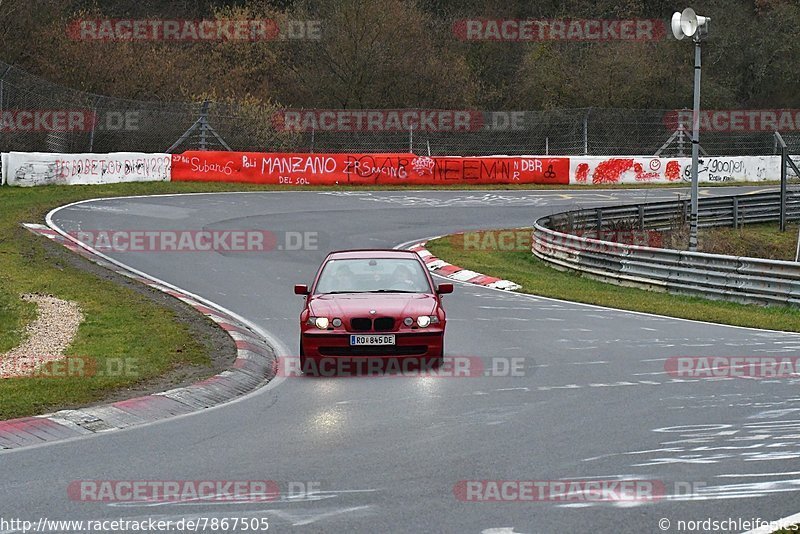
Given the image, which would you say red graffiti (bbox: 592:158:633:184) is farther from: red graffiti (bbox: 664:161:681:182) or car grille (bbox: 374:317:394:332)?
car grille (bbox: 374:317:394:332)

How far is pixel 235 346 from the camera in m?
14.8

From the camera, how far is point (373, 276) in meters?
14.6

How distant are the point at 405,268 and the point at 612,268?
413 inches

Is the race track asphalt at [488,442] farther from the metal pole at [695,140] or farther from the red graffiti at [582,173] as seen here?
the red graffiti at [582,173]

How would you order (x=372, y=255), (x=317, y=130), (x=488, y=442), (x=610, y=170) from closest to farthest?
(x=488, y=442) < (x=372, y=255) < (x=317, y=130) < (x=610, y=170)

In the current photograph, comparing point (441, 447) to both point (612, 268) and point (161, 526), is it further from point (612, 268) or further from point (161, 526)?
point (612, 268)

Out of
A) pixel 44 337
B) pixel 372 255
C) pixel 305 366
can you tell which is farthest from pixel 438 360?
pixel 44 337

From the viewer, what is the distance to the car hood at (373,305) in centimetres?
1335

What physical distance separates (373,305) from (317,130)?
106ft

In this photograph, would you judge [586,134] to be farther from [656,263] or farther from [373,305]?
[373,305]

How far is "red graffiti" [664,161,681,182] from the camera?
4700 cm

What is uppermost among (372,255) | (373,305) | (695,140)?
(695,140)

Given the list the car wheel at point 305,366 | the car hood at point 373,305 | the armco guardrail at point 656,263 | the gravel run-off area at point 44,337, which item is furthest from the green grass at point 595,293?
the gravel run-off area at point 44,337

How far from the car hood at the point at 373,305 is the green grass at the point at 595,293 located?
675 centimetres
